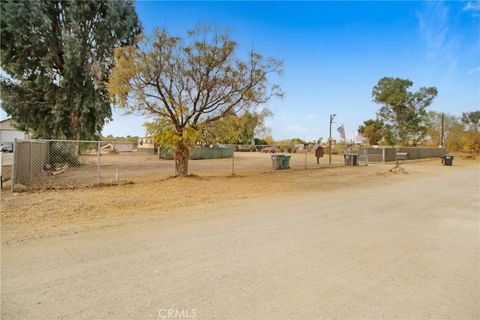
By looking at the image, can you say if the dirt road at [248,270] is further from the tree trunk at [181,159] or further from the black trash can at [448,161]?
the black trash can at [448,161]

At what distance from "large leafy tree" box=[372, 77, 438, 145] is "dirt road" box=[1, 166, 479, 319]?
44802mm

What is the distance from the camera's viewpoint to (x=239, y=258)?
3516 millimetres

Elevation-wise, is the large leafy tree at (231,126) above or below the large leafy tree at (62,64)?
below

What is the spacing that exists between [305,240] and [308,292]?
1.64 meters

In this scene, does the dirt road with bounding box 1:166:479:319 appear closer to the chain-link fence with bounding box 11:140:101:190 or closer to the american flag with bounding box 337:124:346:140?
the chain-link fence with bounding box 11:140:101:190

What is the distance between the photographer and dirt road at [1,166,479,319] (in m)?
2.43

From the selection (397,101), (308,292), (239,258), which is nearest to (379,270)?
(308,292)


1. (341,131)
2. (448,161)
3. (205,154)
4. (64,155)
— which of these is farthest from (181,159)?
(448,161)

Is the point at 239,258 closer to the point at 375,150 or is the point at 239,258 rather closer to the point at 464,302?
the point at 464,302

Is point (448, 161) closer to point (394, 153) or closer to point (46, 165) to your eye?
point (394, 153)

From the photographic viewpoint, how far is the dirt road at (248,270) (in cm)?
243

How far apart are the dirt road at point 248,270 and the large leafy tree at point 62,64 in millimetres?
16270

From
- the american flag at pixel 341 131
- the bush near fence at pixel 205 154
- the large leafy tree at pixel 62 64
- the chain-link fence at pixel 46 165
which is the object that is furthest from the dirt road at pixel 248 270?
the bush near fence at pixel 205 154

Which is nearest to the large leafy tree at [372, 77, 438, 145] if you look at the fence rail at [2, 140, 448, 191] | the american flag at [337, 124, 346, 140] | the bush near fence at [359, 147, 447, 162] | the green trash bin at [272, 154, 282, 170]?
the bush near fence at [359, 147, 447, 162]
